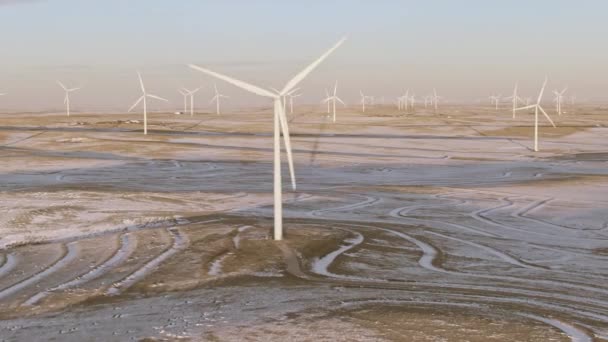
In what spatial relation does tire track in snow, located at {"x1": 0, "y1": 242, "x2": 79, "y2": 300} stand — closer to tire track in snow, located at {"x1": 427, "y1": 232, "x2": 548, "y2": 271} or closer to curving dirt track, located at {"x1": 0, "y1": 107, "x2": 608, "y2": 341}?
curving dirt track, located at {"x1": 0, "y1": 107, "x2": 608, "y2": 341}

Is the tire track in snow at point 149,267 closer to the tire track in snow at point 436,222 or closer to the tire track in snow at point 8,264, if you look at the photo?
the tire track in snow at point 8,264

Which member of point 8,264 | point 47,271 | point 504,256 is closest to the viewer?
point 47,271

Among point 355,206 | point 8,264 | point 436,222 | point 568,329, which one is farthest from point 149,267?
Answer: point 355,206

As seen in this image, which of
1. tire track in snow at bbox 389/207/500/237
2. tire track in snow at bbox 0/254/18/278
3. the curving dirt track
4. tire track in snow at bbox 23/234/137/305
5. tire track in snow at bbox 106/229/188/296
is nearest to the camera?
the curving dirt track

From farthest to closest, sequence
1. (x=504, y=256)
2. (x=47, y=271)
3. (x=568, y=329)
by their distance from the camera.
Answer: (x=504, y=256) < (x=47, y=271) < (x=568, y=329)

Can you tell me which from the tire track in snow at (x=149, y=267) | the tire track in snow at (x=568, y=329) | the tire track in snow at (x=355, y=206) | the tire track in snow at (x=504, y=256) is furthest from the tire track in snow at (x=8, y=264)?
the tire track in snow at (x=504, y=256)

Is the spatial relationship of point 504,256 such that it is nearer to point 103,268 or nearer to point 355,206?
point 103,268

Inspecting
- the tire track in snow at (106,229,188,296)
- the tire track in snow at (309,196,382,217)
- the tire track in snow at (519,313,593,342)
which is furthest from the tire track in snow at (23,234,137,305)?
the tire track in snow at (519,313,593,342)

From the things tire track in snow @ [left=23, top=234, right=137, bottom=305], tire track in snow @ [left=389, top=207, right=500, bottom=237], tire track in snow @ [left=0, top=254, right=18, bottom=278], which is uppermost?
tire track in snow @ [left=23, top=234, right=137, bottom=305]

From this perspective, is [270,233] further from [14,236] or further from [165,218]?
[14,236]

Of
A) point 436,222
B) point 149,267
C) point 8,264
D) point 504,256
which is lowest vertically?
point 436,222
